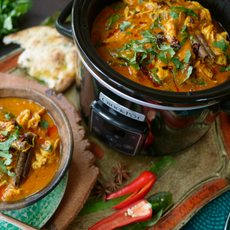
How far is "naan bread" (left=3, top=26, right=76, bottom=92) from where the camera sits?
315 cm

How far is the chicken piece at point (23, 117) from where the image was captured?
235cm

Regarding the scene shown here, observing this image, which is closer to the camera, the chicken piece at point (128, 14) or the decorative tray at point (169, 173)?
the chicken piece at point (128, 14)

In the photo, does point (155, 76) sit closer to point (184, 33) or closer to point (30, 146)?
point (184, 33)

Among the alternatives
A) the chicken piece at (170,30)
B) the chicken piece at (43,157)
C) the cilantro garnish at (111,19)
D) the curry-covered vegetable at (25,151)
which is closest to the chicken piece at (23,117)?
the curry-covered vegetable at (25,151)

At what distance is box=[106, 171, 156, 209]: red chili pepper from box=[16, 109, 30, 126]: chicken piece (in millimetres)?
1071

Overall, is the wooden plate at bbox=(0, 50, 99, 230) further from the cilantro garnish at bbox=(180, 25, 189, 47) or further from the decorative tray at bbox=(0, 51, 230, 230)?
the cilantro garnish at bbox=(180, 25, 189, 47)

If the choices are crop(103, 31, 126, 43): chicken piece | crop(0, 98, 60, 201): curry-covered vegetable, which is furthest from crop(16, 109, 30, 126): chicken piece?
crop(103, 31, 126, 43): chicken piece

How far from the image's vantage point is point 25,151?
7.22ft

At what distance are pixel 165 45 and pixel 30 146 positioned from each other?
4.44 ft

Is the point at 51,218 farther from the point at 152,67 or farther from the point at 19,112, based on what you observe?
the point at 152,67

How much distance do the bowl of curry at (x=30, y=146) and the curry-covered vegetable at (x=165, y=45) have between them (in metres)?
0.75

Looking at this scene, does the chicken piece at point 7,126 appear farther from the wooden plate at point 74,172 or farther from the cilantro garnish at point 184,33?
the cilantro garnish at point 184,33

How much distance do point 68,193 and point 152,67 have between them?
1.38 metres

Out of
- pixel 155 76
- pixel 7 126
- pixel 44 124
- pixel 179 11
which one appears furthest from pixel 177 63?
pixel 7 126
